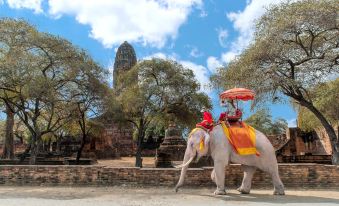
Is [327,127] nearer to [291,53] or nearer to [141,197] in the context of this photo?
[291,53]

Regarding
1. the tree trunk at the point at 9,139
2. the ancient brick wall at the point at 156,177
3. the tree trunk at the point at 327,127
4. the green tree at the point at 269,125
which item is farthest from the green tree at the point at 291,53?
the green tree at the point at 269,125

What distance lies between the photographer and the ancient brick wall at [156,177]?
13398 mm

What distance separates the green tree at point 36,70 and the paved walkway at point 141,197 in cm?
784

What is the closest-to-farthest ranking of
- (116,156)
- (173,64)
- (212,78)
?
(212,78) < (173,64) < (116,156)

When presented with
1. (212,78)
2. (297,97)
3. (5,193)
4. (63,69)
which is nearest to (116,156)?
(63,69)

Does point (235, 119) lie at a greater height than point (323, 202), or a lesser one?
greater

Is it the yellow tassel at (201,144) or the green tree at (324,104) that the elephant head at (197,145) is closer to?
the yellow tassel at (201,144)

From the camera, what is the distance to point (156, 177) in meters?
13.4

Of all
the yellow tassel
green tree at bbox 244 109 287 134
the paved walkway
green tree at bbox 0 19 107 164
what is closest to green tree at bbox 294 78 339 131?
the paved walkway

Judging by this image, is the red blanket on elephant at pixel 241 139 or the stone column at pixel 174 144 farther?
the stone column at pixel 174 144

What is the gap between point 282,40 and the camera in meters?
17.0

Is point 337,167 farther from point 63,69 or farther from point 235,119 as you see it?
point 63,69

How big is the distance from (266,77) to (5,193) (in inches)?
416

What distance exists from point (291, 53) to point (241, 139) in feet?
25.9
